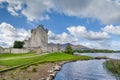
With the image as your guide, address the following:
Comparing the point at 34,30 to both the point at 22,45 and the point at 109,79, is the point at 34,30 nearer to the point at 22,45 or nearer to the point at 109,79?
the point at 22,45

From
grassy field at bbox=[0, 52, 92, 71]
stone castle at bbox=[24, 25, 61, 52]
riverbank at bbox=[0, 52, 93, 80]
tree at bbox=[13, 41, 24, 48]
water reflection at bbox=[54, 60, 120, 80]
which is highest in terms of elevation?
stone castle at bbox=[24, 25, 61, 52]

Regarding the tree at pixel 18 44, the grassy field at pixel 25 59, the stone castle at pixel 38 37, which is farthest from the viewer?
the stone castle at pixel 38 37

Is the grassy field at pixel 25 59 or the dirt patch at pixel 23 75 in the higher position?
the grassy field at pixel 25 59

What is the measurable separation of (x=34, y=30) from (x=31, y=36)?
580 centimetres

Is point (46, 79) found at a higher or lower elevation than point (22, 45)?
lower

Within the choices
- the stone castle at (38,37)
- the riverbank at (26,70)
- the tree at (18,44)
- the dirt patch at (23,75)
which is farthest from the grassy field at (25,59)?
the stone castle at (38,37)

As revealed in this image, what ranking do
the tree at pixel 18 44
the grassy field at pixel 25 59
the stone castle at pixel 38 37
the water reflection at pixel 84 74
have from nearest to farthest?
1. the water reflection at pixel 84 74
2. the grassy field at pixel 25 59
3. the tree at pixel 18 44
4. the stone castle at pixel 38 37

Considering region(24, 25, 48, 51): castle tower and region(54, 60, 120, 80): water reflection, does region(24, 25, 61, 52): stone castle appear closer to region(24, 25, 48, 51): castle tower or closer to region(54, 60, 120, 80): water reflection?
region(24, 25, 48, 51): castle tower

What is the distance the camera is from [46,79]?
4634 centimetres

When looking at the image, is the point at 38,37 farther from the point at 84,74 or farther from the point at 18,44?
the point at 84,74

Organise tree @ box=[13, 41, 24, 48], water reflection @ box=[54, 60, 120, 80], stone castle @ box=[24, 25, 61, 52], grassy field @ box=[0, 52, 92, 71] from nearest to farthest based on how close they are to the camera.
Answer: water reflection @ box=[54, 60, 120, 80] → grassy field @ box=[0, 52, 92, 71] → tree @ box=[13, 41, 24, 48] → stone castle @ box=[24, 25, 61, 52]

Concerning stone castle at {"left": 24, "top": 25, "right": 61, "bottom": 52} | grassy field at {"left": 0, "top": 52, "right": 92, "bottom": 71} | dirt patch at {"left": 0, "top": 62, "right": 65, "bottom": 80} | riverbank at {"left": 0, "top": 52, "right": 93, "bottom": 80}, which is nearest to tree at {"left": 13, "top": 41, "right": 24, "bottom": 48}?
stone castle at {"left": 24, "top": 25, "right": 61, "bottom": 52}

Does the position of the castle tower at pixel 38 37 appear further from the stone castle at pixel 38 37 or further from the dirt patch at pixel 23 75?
the dirt patch at pixel 23 75

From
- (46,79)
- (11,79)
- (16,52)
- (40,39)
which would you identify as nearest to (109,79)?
(46,79)
